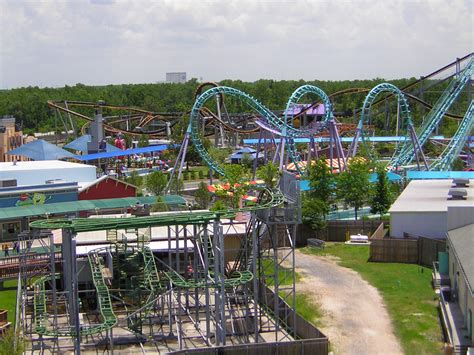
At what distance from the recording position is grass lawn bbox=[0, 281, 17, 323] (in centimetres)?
2772

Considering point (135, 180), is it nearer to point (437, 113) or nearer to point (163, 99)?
point (437, 113)

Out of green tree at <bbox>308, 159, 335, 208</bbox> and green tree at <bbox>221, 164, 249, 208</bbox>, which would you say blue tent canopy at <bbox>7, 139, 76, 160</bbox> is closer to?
green tree at <bbox>221, 164, 249, 208</bbox>

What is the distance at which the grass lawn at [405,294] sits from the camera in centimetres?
2374

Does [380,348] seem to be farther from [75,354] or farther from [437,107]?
[437,107]

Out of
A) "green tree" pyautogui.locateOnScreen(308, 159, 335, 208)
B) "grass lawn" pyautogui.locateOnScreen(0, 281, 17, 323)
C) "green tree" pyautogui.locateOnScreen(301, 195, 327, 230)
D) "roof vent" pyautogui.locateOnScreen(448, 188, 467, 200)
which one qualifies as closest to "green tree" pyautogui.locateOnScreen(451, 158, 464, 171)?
"green tree" pyautogui.locateOnScreen(308, 159, 335, 208)

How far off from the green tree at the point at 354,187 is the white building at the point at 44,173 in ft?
50.1

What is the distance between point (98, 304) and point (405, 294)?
34.7 feet

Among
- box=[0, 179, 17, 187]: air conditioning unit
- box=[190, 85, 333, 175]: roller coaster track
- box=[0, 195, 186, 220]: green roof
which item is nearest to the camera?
box=[0, 195, 186, 220]: green roof

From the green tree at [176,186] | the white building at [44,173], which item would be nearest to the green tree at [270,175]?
the green tree at [176,186]

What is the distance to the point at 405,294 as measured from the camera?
28.6 metres

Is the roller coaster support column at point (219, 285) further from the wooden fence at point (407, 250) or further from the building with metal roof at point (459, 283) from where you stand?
the wooden fence at point (407, 250)

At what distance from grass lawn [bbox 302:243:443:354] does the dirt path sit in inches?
13.2

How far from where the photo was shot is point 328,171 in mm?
43062

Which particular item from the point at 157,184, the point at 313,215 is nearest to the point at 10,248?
the point at 313,215
